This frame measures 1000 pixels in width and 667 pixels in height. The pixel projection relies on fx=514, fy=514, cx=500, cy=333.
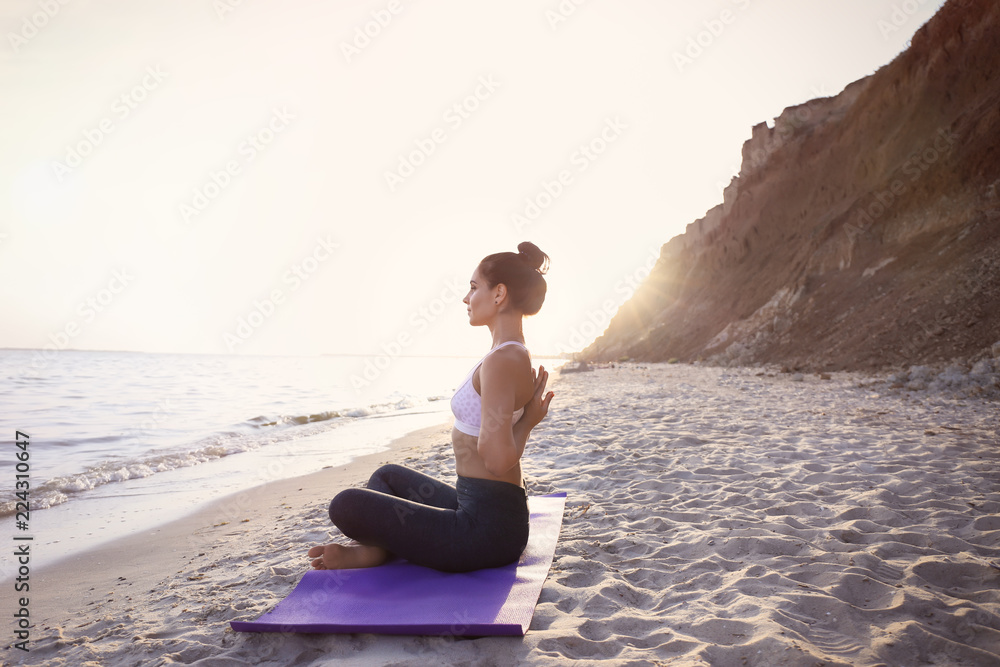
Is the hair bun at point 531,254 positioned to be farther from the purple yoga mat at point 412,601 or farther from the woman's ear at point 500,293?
the purple yoga mat at point 412,601

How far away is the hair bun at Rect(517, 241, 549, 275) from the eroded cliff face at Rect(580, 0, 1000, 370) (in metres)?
12.9

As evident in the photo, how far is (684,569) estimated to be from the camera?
2.90 meters

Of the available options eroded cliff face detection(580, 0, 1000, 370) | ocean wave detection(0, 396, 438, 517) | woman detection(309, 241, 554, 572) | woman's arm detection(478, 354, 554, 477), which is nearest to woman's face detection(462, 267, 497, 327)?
woman detection(309, 241, 554, 572)

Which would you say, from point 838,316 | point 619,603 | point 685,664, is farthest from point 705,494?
point 838,316

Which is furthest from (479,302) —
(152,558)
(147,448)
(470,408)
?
(147,448)

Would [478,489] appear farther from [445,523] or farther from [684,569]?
[684,569]

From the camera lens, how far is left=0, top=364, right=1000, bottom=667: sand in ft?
7.12

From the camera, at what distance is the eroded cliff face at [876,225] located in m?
14.4

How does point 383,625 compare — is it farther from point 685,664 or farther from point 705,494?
point 705,494

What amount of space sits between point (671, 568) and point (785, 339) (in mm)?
20213

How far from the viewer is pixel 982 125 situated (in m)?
16.8

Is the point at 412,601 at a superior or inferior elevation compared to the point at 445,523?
inferior

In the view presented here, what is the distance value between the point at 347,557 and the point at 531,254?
6.64 feet

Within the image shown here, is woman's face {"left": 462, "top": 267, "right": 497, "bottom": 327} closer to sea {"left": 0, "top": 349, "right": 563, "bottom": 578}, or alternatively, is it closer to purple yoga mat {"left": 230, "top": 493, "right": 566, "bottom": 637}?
purple yoga mat {"left": 230, "top": 493, "right": 566, "bottom": 637}
